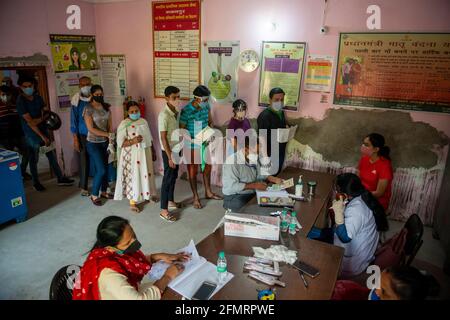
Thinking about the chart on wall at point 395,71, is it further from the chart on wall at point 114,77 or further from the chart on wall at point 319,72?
the chart on wall at point 114,77

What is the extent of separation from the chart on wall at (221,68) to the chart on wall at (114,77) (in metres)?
1.55

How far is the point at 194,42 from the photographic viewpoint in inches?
190

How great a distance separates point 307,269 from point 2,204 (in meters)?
3.42

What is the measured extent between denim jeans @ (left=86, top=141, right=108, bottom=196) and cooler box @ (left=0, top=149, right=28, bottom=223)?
33.0 inches

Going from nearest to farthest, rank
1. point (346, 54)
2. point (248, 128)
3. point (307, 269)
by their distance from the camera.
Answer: point (307, 269)
point (346, 54)
point (248, 128)

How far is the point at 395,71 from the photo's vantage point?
376 centimetres

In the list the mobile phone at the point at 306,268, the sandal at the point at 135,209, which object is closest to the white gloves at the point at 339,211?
the mobile phone at the point at 306,268

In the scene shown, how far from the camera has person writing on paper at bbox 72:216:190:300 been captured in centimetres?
166

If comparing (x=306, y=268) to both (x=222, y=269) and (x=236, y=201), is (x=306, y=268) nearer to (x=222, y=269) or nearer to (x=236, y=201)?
(x=222, y=269)

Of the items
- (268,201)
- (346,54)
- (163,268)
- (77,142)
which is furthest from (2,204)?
(346,54)

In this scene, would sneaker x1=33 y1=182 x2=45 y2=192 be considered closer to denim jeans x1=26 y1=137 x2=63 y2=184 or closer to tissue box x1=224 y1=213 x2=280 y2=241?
denim jeans x1=26 y1=137 x2=63 y2=184

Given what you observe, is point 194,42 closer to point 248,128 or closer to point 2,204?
point 248,128

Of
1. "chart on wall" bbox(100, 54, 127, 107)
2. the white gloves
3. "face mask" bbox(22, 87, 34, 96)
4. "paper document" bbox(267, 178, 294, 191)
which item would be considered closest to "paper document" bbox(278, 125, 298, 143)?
"paper document" bbox(267, 178, 294, 191)
